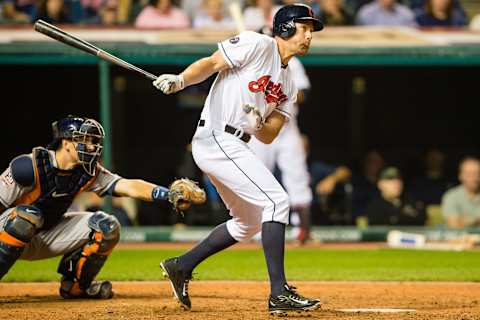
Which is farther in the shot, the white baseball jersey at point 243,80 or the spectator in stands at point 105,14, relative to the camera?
the spectator in stands at point 105,14

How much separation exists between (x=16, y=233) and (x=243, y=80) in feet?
4.69

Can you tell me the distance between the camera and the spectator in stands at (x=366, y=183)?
11.0 m

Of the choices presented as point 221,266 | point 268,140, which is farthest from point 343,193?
point 268,140

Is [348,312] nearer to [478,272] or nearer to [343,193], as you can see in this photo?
[478,272]

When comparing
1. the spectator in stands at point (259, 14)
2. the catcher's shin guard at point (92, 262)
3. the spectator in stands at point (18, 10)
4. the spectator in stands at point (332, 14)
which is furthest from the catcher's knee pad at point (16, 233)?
the spectator in stands at point (332, 14)

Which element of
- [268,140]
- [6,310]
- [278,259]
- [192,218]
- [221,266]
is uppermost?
[268,140]

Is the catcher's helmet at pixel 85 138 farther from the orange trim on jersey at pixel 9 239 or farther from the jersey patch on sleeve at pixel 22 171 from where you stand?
the orange trim on jersey at pixel 9 239

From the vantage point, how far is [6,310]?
515 cm

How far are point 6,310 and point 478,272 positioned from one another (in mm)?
3718

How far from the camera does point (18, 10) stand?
11344 millimetres

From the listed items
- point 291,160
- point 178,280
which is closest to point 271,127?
point 178,280

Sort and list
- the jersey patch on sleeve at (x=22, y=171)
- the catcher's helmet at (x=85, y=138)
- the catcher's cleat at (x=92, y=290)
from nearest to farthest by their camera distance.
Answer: the jersey patch on sleeve at (x=22, y=171)
the catcher's helmet at (x=85, y=138)
the catcher's cleat at (x=92, y=290)

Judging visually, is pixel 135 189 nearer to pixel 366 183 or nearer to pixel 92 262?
pixel 92 262

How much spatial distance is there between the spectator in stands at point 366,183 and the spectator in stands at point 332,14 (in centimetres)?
158
